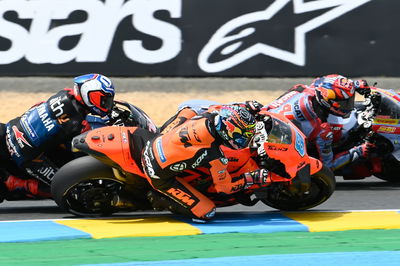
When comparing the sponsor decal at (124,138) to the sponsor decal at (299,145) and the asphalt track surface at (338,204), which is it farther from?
the sponsor decal at (299,145)

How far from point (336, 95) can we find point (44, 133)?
2.97 meters

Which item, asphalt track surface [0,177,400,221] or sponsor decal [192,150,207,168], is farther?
asphalt track surface [0,177,400,221]

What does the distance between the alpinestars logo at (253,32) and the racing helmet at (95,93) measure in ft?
18.9

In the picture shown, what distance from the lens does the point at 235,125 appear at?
22.6 ft

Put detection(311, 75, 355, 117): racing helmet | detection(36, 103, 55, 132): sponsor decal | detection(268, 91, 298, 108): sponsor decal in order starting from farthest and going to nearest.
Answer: detection(268, 91, 298, 108): sponsor decal
detection(311, 75, 355, 117): racing helmet
detection(36, 103, 55, 132): sponsor decal

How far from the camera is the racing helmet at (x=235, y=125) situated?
22.6 ft

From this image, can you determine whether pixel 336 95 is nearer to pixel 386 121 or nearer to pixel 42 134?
pixel 386 121

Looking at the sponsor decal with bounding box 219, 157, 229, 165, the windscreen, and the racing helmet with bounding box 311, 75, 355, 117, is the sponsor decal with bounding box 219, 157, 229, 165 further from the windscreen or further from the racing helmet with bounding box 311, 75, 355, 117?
the racing helmet with bounding box 311, 75, 355, 117

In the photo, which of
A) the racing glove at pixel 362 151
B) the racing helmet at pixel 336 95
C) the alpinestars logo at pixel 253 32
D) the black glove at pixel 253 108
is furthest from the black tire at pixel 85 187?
the alpinestars logo at pixel 253 32

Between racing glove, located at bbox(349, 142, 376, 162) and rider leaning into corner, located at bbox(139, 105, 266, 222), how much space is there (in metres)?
2.51

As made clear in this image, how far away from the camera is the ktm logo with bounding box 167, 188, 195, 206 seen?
7270mm

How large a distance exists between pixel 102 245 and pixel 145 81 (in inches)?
303

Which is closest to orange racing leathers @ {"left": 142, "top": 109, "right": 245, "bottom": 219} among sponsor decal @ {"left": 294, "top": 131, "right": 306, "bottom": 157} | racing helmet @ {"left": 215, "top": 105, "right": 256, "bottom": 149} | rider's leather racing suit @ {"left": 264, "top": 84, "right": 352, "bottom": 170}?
racing helmet @ {"left": 215, "top": 105, "right": 256, "bottom": 149}

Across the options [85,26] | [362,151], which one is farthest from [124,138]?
[85,26]
